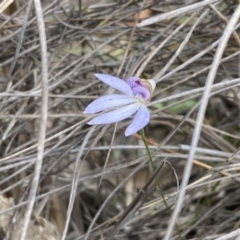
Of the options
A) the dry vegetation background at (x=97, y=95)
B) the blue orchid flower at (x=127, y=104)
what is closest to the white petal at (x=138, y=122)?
the blue orchid flower at (x=127, y=104)

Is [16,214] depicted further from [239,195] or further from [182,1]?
[182,1]

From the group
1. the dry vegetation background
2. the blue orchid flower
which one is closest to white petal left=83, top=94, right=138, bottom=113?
the blue orchid flower

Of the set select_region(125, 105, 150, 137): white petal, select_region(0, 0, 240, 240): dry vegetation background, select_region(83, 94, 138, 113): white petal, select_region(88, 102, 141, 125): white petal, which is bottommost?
select_region(0, 0, 240, 240): dry vegetation background

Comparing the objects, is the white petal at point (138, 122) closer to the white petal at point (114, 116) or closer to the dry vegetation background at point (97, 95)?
the white petal at point (114, 116)

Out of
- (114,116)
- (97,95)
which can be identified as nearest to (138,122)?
(114,116)

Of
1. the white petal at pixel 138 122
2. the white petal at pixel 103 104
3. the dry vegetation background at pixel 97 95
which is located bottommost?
the dry vegetation background at pixel 97 95

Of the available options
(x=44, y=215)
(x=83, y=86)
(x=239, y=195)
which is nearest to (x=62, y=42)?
(x=83, y=86)

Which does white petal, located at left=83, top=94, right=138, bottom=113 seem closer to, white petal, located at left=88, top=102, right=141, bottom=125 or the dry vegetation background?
white petal, located at left=88, top=102, right=141, bottom=125

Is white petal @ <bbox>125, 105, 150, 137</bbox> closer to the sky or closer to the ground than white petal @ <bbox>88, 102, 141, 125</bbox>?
closer to the ground
